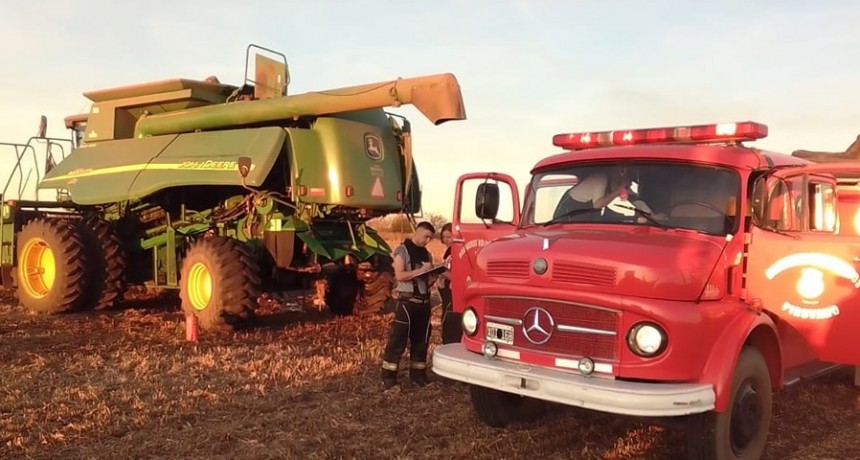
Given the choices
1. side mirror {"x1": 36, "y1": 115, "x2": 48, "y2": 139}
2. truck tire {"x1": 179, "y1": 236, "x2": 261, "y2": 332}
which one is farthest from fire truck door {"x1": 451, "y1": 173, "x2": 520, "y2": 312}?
side mirror {"x1": 36, "y1": 115, "x2": 48, "y2": 139}

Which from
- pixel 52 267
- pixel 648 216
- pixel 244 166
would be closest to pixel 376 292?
pixel 244 166

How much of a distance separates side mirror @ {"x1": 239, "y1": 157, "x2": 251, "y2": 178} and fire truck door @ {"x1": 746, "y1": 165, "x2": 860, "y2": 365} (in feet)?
20.6

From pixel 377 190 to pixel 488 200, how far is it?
14.3 ft

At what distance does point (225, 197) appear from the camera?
11.2 meters

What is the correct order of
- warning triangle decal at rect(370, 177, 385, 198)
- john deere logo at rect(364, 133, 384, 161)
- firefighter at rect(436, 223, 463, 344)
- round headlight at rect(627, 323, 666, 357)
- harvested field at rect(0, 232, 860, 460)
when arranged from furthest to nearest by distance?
1. john deere logo at rect(364, 133, 384, 161)
2. warning triangle decal at rect(370, 177, 385, 198)
3. firefighter at rect(436, 223, 463, 344)
4. harvested field at rect(0, 232, 860, 460)
5. round headlight at rect(627, 323, 666, 357)

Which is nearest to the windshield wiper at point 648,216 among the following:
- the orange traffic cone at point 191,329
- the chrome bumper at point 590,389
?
the chrome bumper at point 590,389

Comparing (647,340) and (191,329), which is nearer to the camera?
(647,340)

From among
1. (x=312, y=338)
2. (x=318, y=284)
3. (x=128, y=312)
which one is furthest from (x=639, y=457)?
(x=128, y=312)

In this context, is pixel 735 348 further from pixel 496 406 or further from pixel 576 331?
pixel 496 406

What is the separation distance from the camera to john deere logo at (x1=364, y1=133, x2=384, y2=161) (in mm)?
10633

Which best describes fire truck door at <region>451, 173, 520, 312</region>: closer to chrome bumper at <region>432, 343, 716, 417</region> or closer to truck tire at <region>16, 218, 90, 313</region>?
chrome bumper at <region>432, 343, 716, 417</region>

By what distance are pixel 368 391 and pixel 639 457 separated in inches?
98.8

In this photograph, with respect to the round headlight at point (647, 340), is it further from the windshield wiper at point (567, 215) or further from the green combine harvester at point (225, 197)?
the green combine harvester at point (225, 197)

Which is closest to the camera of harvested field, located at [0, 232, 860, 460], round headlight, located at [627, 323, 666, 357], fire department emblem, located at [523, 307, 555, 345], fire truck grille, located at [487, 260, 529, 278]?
round headlight, located at [627, 323, 666, 357]
